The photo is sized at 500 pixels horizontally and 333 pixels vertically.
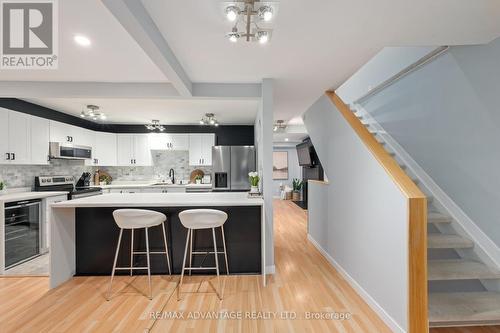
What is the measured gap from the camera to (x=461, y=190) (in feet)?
8.19

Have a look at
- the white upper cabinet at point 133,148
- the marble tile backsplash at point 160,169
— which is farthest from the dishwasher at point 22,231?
the marble tile backsplash at point 160,169

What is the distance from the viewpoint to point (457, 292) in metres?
2.20

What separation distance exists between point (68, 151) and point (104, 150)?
3.54 ft

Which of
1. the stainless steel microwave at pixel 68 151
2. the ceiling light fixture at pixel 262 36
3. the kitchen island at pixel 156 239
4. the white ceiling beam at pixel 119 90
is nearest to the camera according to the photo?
the ceiling light fixture at pixel 262 36

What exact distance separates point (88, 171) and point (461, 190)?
22.5 ft

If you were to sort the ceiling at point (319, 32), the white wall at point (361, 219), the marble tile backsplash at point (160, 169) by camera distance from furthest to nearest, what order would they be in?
the marble tile backsplash at point (160, 169) → the white wall at point (361, 219) → the ceiling at point (319, 32)

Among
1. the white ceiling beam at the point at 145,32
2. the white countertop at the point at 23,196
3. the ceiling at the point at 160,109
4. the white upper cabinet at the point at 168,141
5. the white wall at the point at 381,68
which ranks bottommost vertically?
the white countertop at the point at 23,196

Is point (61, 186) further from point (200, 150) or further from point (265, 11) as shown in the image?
point (265, 11)

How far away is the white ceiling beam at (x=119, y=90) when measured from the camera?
3086 millimetres

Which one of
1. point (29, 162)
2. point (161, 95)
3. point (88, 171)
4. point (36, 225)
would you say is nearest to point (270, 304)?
point (161, 95)

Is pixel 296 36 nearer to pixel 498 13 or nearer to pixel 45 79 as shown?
pixel 498 13

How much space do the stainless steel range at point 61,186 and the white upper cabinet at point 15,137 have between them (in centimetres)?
53

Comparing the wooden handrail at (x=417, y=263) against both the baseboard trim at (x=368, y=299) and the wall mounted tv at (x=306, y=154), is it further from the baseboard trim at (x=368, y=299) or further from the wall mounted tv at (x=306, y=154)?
the wall mounted tv at (x=306, y=154)

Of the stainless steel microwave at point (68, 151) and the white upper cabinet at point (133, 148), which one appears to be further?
the white upper cabinet at point (133, 148)
